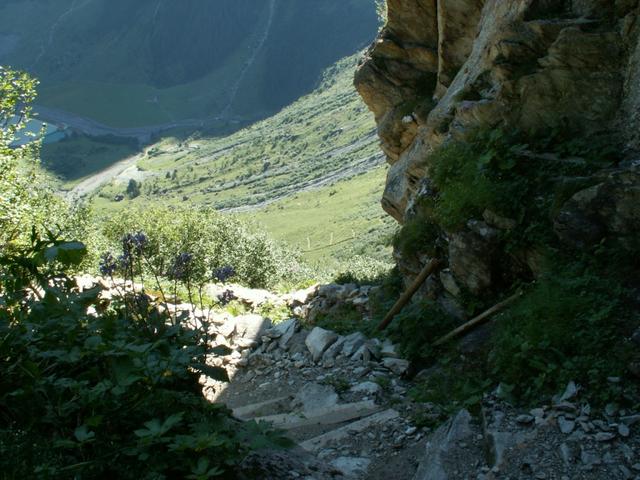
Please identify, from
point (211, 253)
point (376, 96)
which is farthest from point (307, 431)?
point (211, 253)

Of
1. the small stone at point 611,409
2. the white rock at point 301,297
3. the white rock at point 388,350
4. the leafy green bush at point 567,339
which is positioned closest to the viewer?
the small stone at point 611,409

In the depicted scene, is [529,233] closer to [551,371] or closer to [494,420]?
[551,371]

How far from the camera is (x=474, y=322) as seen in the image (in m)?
9.52

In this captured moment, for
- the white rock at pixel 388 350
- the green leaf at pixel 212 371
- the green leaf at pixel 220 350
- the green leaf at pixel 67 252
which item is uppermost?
the green leaf at pixel 67 252

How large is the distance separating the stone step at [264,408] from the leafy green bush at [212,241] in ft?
90.4

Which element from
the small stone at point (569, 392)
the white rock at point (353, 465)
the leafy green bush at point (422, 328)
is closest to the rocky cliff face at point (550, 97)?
Answer: the leafy green bush at point (422, 328)

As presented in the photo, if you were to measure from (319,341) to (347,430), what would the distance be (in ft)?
13.3

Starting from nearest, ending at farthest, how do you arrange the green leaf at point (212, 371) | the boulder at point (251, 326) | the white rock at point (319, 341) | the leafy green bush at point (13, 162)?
the green leaf at point (212, 371)
the white rock at point (319, 341)
the boulder at point (251, 326)
the leafy green bush at point (13, 162)

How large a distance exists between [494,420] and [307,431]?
3.04 meters

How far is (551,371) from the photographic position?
698cm

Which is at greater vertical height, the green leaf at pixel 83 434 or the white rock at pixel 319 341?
the green leaf at pixel 83 434

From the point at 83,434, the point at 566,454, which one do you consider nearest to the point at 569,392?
the point at 566,454

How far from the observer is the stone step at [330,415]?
894 centimetres

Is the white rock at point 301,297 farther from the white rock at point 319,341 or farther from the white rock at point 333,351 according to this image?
the white rock at point 333,351
